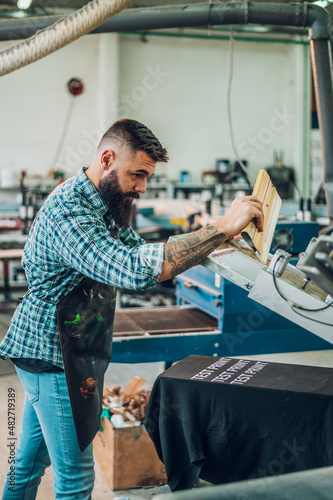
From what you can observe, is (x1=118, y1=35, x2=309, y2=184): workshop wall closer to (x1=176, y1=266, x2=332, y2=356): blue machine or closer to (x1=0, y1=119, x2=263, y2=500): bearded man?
(x1=176, y1=266, x2=332, y2=356): blue machine

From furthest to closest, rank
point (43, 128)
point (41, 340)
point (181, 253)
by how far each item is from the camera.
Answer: point (43, 128), point (41, 340), point (181, 253)

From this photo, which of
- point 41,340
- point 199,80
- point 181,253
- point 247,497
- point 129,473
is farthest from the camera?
point 199,80

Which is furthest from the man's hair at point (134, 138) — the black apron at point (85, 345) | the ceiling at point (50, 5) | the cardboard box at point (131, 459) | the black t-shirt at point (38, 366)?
the ceiling at point (50, 5)

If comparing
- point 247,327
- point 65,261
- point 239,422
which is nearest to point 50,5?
point 247,327

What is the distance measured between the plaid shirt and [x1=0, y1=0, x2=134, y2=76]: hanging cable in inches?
16.8

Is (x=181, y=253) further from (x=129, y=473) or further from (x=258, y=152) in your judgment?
(x=258, y=152)

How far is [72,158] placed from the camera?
902cm

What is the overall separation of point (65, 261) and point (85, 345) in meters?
0.25

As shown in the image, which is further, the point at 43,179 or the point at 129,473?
the point at 43,179

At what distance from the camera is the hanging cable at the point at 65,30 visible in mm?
1010

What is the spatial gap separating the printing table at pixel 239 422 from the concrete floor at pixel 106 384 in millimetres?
236

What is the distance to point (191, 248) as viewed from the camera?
1.36 m

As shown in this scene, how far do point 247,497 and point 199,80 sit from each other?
941cm

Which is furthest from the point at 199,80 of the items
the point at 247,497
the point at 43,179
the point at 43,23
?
the point at 247,497
